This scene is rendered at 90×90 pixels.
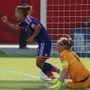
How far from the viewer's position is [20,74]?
389 inches

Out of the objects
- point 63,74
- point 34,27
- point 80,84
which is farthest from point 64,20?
point 63,74

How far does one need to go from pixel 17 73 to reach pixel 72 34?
4.66 meters

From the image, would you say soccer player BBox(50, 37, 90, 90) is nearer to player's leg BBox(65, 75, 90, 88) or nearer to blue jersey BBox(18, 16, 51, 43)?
player's leg BBox(65, 75, 90, 88)

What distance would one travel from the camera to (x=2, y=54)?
48.8 ft

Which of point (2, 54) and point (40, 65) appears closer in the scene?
point (40, 65)

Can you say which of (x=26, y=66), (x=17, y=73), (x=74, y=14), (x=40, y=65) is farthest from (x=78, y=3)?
(x=40, y=65)

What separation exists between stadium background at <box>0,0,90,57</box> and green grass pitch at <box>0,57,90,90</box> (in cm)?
109

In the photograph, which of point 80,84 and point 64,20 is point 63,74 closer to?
point 80,84

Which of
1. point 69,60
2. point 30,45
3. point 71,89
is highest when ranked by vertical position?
point 69,60

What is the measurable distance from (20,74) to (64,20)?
683cm

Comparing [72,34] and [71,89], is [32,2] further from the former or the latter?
[71,89]

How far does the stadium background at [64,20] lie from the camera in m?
14.2

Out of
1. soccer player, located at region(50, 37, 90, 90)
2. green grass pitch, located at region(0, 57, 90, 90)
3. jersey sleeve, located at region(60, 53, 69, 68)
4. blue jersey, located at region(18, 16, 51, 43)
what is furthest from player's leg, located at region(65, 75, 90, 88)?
blue jersey, located at region(18, 16, 51, 43)

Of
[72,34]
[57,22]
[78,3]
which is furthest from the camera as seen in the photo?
[78,3]
